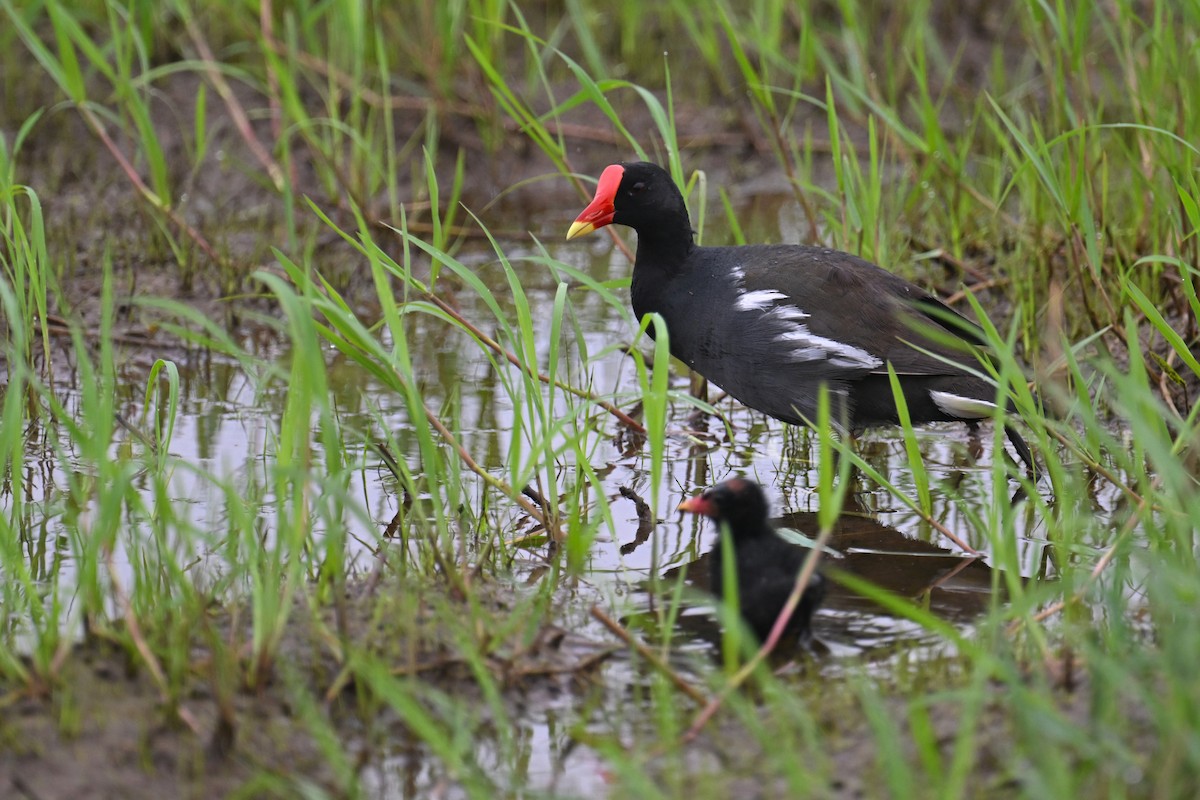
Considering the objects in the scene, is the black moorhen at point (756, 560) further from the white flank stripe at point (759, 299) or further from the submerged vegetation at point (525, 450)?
the white flank stripe at point (759, 299)

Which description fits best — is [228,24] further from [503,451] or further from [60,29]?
[503,451]

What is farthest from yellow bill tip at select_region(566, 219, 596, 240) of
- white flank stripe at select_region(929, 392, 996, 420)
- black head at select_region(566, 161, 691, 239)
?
white flank stripe at select_region(929, 392, 996, 420)

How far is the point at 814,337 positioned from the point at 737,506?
1022 millimetres

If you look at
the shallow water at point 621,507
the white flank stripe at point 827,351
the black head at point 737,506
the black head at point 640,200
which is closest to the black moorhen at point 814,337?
the white flank stripe at point 827,351

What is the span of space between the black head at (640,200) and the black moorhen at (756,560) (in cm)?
146

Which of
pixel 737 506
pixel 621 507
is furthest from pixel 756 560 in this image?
pixel 621 507

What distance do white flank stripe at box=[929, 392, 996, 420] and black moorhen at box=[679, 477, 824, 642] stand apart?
3.28 ft

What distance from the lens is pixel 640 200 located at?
4.67 meters

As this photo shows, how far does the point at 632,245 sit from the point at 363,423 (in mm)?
2185

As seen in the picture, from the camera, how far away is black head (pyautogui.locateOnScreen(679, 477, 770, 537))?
3367 millimetres

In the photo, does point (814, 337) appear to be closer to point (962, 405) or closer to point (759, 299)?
point (759, 299)

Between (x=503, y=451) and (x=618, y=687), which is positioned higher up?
(x=503, y=451)

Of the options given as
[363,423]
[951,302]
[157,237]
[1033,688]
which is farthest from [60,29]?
[1033,688]

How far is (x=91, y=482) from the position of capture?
13.0 feet
